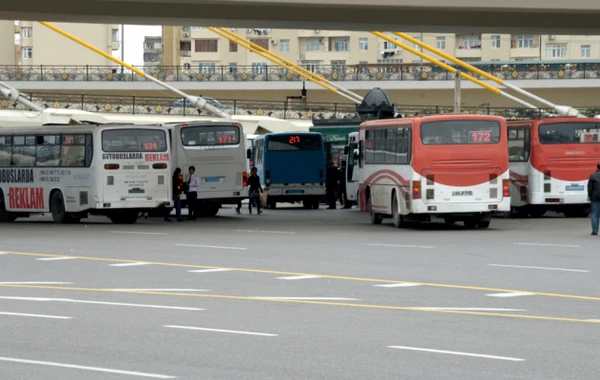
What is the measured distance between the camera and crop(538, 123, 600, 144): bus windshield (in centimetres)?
3619

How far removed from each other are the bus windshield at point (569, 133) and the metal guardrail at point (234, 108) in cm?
2591

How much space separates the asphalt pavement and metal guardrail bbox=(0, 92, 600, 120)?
39.4m

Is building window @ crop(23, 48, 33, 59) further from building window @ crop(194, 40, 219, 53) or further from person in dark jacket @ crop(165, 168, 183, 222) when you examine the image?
person in dark jacket @ crop(165, 168, 183, 222)

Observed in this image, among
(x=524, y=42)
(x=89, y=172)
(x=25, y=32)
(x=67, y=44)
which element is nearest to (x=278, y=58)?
(x=89, y=172)

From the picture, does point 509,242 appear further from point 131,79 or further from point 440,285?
point 131,79

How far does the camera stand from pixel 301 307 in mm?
14438

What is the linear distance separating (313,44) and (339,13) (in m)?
81.4

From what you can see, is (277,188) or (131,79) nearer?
(277,188)

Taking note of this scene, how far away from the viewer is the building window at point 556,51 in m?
113

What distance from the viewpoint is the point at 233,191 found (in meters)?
40.4

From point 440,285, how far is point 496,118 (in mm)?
14751

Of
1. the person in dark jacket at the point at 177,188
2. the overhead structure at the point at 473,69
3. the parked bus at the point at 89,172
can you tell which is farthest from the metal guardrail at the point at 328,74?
the parked bus at the point at 89,172

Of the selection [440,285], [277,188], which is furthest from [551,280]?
[277,188]

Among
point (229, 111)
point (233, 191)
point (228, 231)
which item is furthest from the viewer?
point (229, 111)
